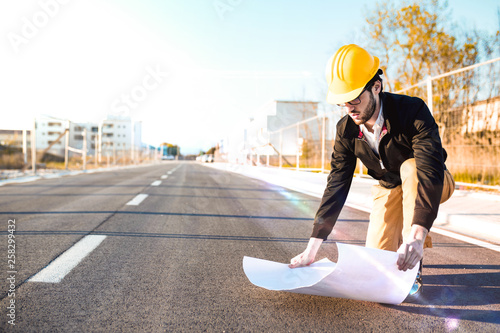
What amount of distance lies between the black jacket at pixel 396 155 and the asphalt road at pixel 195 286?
605 millimetres

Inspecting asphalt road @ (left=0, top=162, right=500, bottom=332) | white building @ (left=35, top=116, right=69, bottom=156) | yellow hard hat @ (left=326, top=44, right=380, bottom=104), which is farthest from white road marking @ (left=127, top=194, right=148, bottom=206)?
white building @ (left=35, top=116, right=69, bottom=156)

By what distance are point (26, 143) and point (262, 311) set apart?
51.8ft

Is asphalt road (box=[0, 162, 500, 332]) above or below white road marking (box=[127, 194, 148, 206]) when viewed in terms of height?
above

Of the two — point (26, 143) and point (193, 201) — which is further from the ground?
point (26, 143)

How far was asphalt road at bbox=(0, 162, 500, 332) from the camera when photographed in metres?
1.93

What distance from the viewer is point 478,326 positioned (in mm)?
1946

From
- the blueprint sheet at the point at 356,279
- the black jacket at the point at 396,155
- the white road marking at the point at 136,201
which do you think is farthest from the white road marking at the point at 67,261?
the white road marking at the point at 136,201

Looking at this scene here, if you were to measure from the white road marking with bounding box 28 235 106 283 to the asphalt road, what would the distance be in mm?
49

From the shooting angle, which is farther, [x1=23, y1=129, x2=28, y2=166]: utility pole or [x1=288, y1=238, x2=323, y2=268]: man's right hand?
[x1=23, y1=129, x2=28, y2=166]: utility pole

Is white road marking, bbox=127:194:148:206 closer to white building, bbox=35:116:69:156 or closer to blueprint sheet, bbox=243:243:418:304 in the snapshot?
blueprint sheet, bbox=243:243:418:304

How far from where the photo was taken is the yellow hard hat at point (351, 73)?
2160 mm

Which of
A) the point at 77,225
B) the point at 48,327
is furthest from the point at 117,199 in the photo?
the point at 48,327

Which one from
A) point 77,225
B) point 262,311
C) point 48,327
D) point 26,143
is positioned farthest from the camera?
point 26,143

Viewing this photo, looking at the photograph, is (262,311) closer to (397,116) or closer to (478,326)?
(478,326)
